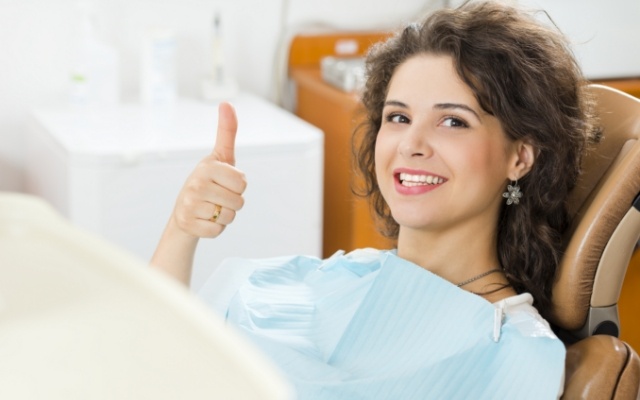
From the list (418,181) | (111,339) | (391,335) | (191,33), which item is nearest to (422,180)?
(418,181)

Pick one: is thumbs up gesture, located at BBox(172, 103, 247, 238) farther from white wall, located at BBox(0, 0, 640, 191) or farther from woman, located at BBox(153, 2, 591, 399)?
white wall, located at BBox(0, 0, 640, 191)

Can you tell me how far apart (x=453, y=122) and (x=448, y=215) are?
0.14 m

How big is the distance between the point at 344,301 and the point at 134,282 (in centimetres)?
111

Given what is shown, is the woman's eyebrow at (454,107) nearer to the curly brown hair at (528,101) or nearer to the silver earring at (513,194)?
the curly brown hair at (528,101)

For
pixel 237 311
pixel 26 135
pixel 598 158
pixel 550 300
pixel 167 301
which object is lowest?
pixel 26 135

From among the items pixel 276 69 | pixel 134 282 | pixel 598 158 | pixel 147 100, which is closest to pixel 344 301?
pixel 598 158

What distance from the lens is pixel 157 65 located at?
2768mm

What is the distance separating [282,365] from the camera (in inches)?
55.5

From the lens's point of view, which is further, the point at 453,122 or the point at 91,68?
the point at 91,68

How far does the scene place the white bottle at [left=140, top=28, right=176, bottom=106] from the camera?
275 centimetres

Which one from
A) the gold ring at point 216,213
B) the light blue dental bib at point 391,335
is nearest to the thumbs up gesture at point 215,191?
the gold ring at point 216,213

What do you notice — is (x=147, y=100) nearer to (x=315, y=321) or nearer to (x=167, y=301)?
(x=315, y=321)

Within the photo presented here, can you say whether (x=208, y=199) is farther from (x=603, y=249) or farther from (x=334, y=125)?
(x=334, y=125)

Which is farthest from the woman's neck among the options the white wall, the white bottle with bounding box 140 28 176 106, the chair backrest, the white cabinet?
the white wall
